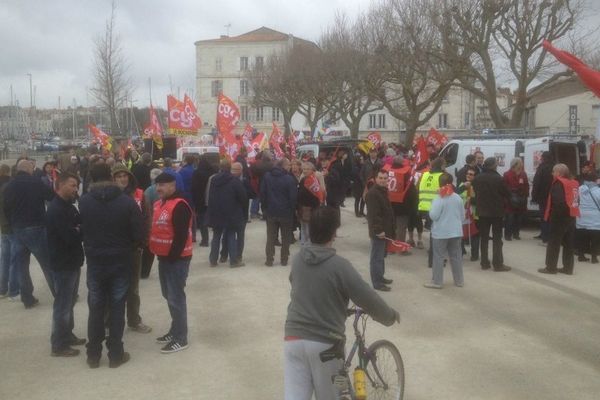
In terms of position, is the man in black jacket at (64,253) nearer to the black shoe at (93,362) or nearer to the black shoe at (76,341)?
the black shoe at (76,341)

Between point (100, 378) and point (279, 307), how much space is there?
2.75m

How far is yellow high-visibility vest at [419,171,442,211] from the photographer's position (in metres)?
10.5

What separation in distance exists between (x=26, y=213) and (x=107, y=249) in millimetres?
2462

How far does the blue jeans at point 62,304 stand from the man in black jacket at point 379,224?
395cm

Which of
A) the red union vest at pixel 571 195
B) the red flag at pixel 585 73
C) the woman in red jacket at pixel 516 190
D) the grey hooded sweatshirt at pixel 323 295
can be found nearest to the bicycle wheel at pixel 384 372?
the grey hooded sweatshirt at pixel 323 295

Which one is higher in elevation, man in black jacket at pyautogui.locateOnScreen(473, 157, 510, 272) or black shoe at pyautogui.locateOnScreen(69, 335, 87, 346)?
man in black jacket at pyautogui.locateOnScreen(473, 157, 510, 272)

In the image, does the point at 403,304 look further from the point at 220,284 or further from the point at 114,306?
the point at 114,306

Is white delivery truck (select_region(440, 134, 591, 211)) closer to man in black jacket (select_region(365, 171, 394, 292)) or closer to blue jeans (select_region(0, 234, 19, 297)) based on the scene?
man in black jacket (select_region(365, 171, 394, 292))

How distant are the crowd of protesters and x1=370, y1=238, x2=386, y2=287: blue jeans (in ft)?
0.05

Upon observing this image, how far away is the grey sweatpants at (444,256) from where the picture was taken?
29.4 feet

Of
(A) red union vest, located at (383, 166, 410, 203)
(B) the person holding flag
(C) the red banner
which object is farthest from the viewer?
(C) the red banner

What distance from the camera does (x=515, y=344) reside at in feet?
21.8

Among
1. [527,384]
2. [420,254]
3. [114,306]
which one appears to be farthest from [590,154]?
[114,306]

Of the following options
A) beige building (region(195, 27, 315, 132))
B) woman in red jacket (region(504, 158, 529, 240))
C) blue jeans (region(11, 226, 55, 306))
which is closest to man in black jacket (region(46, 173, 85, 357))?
blue jeans (region(11, 226, 55, 306))
